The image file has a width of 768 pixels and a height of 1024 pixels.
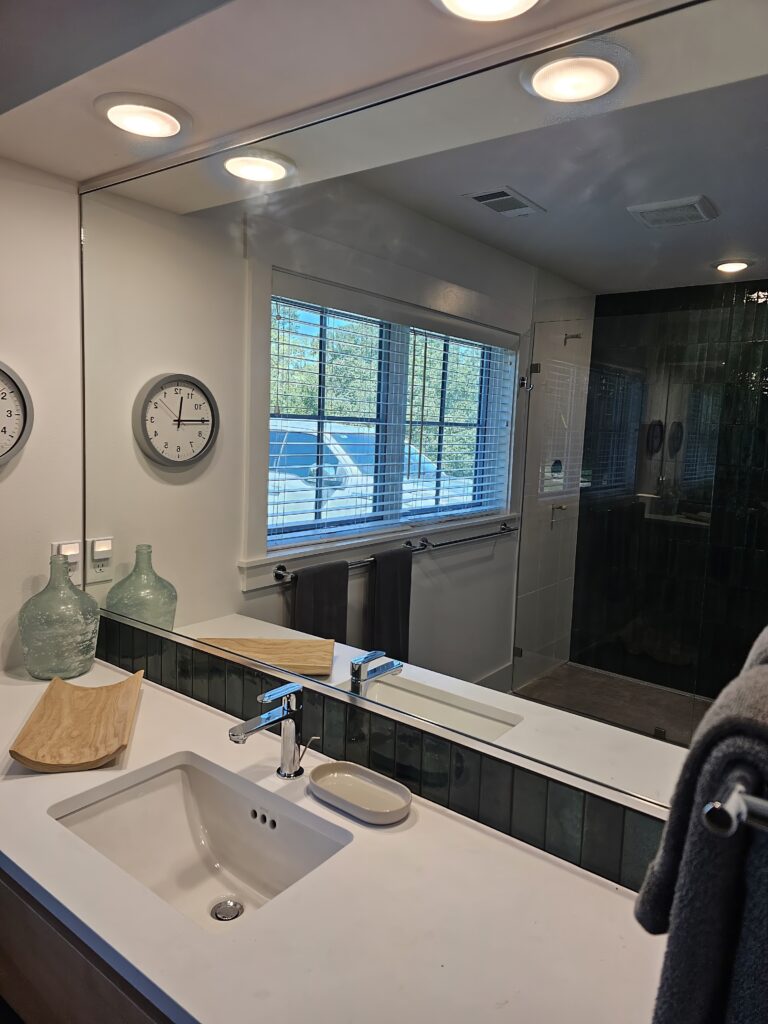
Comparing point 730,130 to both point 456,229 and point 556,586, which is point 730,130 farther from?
point 556,586

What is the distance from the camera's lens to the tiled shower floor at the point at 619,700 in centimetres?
109

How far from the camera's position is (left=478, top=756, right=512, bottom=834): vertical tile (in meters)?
1.17

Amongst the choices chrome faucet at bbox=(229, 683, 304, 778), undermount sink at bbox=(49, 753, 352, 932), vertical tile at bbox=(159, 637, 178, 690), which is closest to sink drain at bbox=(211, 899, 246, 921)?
undermount sink at bbox=(49, 753, 352, 932)

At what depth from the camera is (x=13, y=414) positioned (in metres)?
1.75

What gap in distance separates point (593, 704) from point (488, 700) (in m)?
0.19

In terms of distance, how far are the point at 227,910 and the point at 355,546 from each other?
744mm

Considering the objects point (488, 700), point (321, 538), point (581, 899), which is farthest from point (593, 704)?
point (321, 538)

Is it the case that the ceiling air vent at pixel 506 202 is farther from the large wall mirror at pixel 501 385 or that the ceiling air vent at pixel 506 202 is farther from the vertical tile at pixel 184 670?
the vertical tile at pixel 184 670

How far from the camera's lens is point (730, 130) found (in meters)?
1.01

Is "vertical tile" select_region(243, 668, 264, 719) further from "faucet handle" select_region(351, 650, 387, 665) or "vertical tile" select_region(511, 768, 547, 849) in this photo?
"vertical tile" select_region(511, 768, 547, 849)

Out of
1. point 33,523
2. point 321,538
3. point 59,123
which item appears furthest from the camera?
point 33,523

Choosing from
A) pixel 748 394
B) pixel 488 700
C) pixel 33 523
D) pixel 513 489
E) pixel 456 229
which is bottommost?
pixel 488 700

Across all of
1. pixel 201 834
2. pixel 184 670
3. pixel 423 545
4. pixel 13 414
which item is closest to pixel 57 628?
pixel 184 670

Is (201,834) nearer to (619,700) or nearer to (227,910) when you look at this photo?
(227,910)
